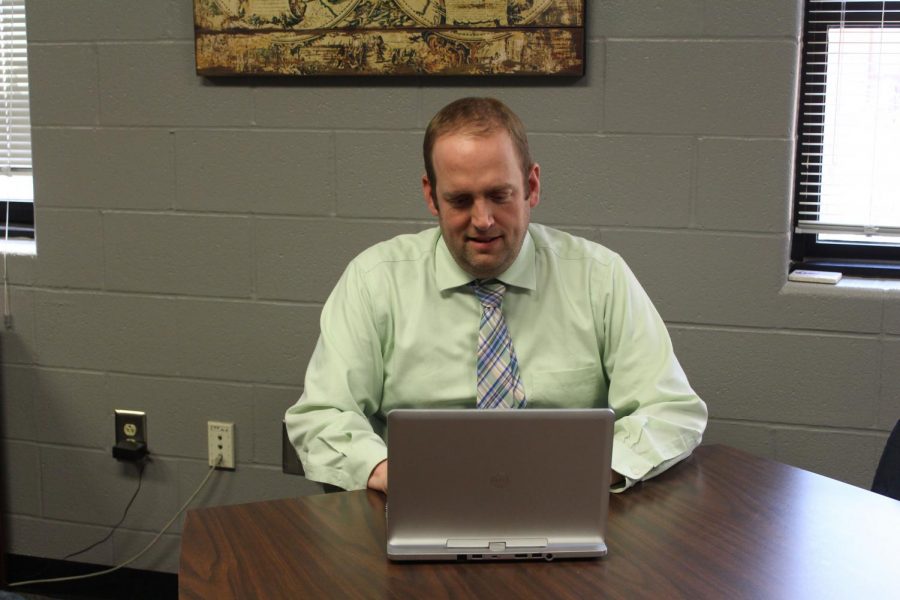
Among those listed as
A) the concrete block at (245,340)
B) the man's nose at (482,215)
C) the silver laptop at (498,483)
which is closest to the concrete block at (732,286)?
the man's nose at (482,215)

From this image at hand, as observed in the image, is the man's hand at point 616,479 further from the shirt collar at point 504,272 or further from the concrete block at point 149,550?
the concrete block at point 149,550

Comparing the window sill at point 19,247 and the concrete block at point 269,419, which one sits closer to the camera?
the concrete block at point 269,419

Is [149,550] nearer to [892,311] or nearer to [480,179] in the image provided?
[480,179]

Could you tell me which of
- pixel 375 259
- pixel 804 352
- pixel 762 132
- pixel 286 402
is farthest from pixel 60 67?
pixel 804 352

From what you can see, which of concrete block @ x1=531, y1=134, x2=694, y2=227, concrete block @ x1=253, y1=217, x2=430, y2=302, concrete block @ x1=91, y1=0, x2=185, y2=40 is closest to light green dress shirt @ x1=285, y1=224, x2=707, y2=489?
concrete block @ x1=531, y1=134, x2=694, y2=227

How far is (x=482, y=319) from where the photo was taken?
1894 millimetres

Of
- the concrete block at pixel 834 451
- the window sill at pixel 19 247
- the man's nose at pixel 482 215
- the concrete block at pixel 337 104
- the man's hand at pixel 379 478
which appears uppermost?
the concrete block at pixel 337 104

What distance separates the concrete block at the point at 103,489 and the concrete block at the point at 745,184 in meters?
1.61

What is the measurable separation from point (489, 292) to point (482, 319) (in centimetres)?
5

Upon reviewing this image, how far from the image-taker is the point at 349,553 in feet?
4.42

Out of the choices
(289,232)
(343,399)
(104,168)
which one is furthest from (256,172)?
(343,399)

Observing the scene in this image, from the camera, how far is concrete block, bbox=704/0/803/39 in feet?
7.52

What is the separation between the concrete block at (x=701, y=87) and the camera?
7.61 ft

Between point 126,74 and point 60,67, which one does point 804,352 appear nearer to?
point 126,74
